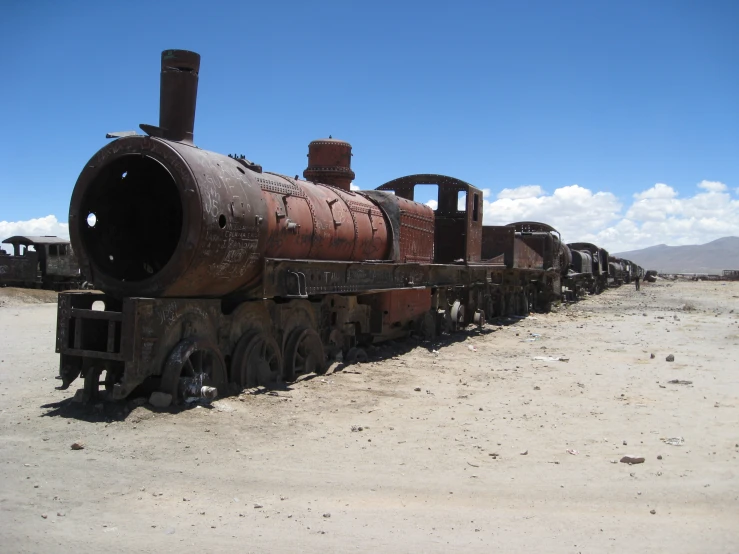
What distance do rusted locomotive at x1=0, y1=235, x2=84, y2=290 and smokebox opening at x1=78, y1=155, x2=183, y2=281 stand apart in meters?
22.8

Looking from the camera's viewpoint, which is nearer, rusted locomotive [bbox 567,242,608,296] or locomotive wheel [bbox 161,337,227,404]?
locomotive wheel [bbox 161,337,227,404]

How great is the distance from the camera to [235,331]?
8.04 metres

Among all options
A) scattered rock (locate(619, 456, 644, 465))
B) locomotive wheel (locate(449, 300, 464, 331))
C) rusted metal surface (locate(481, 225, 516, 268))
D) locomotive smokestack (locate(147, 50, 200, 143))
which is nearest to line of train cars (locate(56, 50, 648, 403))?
Result: locomotive smokestack (locate(147, 50, 200, 143))

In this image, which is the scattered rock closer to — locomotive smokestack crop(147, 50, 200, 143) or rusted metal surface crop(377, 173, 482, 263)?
locomotive smokestack crop(147, 50, 200, 143)

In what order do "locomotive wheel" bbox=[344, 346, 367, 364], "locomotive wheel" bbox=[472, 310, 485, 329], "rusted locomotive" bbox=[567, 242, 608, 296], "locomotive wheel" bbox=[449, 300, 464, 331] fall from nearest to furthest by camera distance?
"locomotive wheel" bbox=[344, 346, 367, 364], "locomotive wheel" bbox=[449, 300, 464, 331], "locomotive wheel" bbox=[472, 310, 485, 329], "rusted locomotive" bbox=[567, 242, 608, 296]

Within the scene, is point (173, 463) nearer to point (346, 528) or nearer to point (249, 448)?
point (249, 448)

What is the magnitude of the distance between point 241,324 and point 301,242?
4.95 feet

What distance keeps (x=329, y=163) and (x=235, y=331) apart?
4.60 m

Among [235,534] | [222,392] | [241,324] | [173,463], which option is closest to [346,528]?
[235,534]

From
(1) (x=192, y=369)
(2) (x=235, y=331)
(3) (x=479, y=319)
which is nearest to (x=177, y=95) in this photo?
(2) (x=235, y=331)

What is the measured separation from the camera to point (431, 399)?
27.8ft

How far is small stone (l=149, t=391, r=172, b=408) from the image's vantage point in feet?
22.4

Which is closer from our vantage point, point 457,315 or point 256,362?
point 256,362

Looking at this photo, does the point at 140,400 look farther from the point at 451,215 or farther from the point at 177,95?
the point at 451,215
